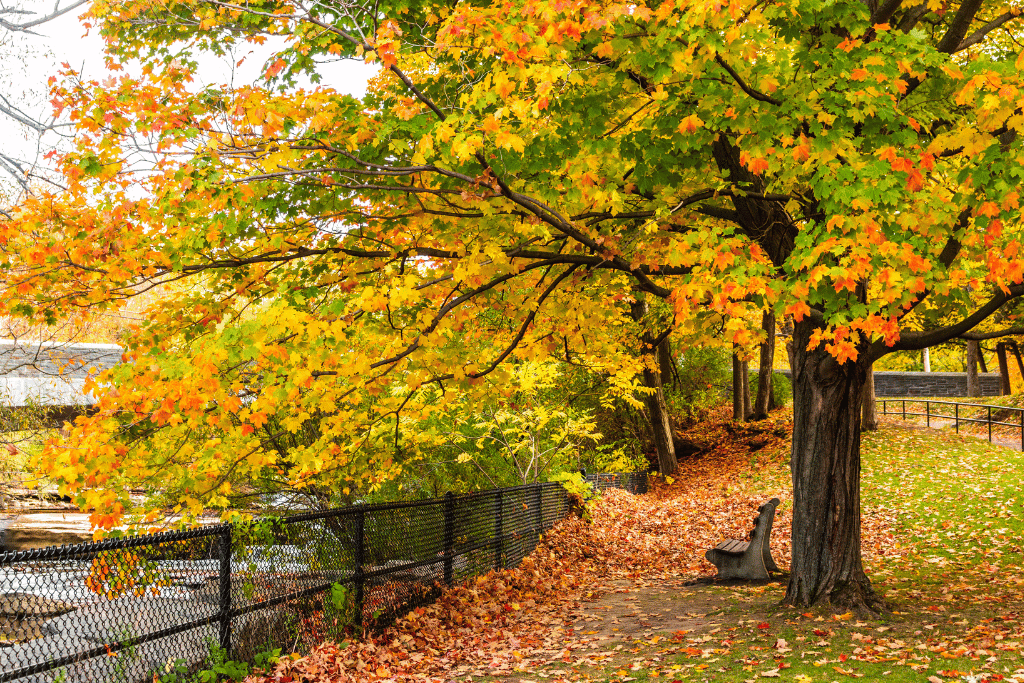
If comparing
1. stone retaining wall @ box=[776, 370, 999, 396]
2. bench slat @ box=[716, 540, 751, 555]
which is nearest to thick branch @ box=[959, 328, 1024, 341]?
A: bench slat @ box=[716, 540, 751, 555]

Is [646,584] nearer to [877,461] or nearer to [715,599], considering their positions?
[715,599]

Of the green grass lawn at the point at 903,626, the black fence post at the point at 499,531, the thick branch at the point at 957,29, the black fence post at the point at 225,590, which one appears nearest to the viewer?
the black fence post at the point at 225,590

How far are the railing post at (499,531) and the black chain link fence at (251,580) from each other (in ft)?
0.07

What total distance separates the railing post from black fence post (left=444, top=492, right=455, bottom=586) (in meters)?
1.20

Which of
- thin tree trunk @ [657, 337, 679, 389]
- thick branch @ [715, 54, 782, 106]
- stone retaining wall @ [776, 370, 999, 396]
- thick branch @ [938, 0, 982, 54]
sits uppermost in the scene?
thick branch @ [938, 0, 982, 54]

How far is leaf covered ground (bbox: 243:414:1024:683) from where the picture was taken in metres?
6.08

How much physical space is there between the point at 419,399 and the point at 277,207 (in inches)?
136

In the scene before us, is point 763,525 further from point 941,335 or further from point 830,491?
point 941,335

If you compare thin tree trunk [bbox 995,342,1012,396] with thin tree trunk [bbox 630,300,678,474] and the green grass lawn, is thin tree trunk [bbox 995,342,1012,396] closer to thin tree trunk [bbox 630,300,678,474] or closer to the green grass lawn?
thin tree trunk [bbox 630,300,678,474]

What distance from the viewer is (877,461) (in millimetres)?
17859

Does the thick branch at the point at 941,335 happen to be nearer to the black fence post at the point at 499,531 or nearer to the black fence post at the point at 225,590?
the black fence post at the point at 499,531

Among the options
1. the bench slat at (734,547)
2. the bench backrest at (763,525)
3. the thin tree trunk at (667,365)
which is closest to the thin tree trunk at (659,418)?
the thin tree trunk at (667,365)

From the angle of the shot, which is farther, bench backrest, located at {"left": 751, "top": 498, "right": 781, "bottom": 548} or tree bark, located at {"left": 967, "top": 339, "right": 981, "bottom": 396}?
tree bark, located at {"left": 967, "top": 339, "right": 981, "bottom": 396}

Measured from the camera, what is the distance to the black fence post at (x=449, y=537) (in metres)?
8.91
